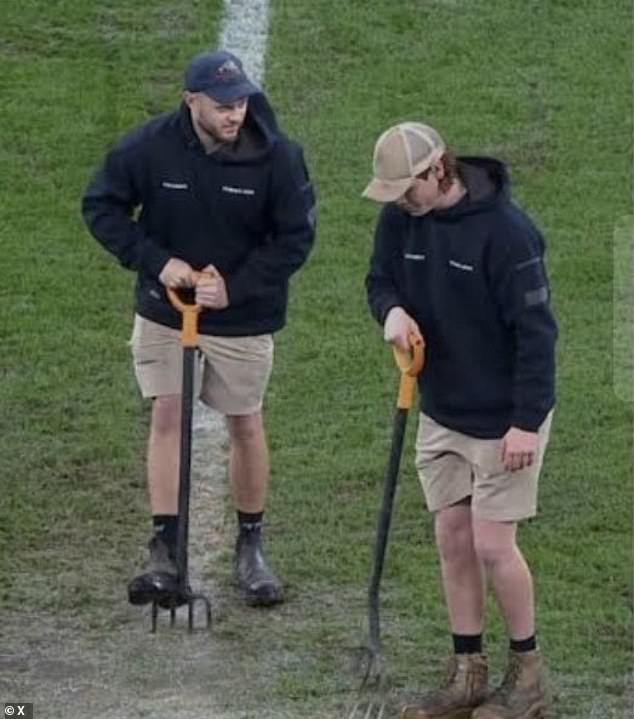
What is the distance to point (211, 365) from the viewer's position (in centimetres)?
863

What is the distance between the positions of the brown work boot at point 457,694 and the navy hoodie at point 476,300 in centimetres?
71

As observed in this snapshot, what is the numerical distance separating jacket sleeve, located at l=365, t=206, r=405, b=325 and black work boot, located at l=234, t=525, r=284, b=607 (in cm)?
126

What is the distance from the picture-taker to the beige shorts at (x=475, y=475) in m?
7.59

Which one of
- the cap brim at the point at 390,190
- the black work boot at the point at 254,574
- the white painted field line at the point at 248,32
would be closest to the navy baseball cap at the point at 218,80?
the cap brim at the point at 390,190

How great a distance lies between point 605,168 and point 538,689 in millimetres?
5678

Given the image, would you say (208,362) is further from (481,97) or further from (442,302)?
(481,97)

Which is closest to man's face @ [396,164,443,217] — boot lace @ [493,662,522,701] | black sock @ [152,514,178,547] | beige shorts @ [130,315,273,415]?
beige shorts @ [130,315,273,415]

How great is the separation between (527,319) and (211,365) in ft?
5.07

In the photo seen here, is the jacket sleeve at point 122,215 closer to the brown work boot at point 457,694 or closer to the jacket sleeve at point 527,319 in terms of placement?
the jacket sleeve at point 527,319

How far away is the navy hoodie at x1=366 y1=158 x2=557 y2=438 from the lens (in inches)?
293

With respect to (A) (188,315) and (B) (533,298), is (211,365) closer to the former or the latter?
(A) (188,315)

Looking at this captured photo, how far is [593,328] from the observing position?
1106cm

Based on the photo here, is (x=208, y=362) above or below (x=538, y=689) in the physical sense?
above

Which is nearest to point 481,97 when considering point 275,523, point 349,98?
point 349,98
